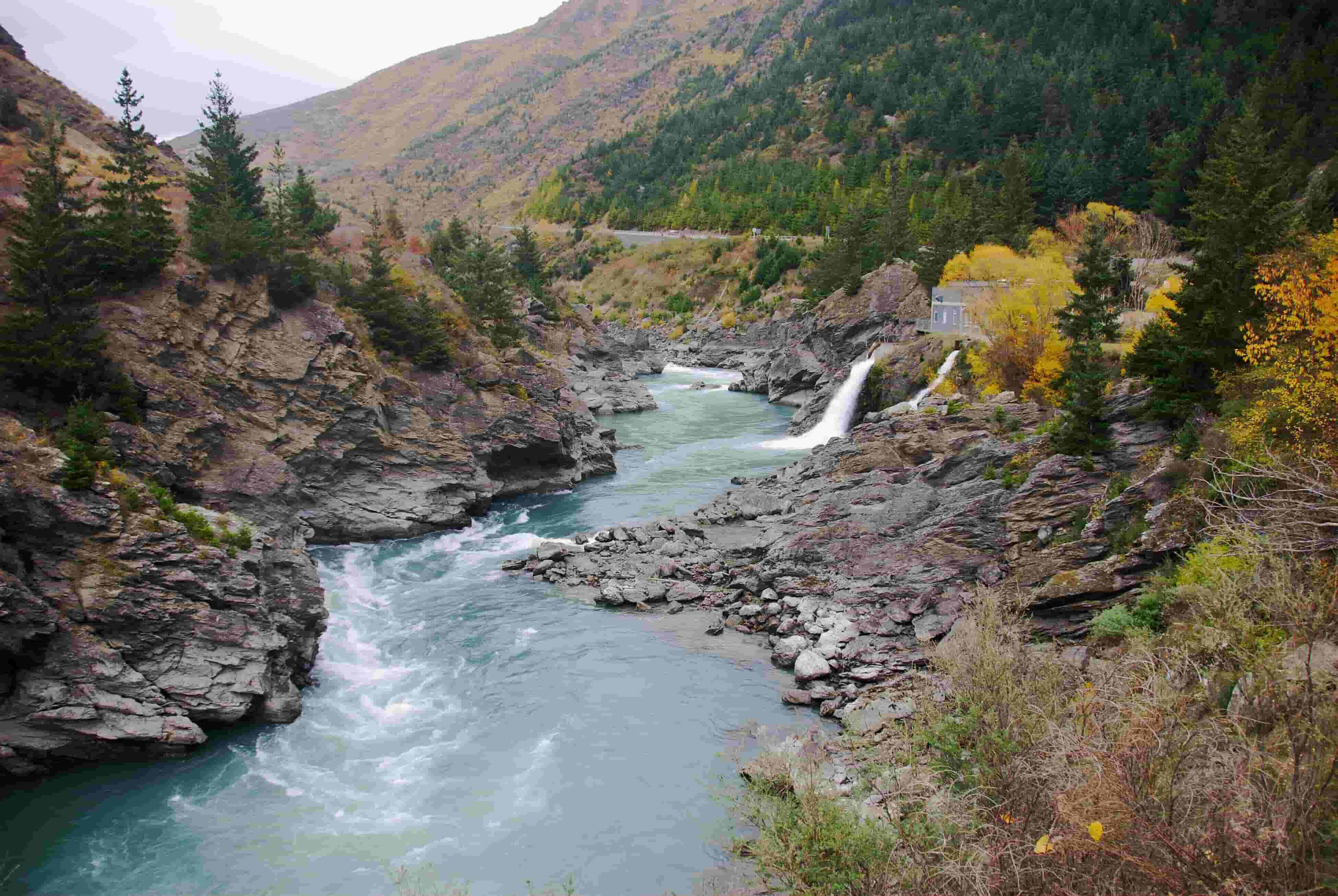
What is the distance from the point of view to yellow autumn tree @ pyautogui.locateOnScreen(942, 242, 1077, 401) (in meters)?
32.7

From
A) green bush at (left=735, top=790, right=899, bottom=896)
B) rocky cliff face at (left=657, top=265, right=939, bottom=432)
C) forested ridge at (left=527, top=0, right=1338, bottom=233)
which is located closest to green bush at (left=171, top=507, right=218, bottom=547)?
green bush at (left=735, top=790, right=899, bottom=896)

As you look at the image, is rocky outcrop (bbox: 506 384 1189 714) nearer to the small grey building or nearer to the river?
the river

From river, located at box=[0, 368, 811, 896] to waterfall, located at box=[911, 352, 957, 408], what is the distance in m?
23.2

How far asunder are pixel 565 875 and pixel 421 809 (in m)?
3.81

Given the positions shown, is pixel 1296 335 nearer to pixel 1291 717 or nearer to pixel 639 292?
pixel 1291 717

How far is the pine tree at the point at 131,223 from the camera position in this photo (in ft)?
90.5

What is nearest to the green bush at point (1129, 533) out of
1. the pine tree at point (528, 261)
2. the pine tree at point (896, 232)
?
the pine tree at point (896, 232)

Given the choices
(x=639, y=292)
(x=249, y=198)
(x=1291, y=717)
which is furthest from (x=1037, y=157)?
(x=1291, y=717)

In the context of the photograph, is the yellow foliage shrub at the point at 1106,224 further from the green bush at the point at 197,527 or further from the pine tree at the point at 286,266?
the green bush at the point at 197,527

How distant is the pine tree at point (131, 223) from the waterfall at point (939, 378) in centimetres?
3439

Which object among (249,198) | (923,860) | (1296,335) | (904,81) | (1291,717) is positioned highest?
(904,81)

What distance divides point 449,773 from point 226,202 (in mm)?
25322

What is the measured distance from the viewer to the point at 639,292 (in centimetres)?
10631

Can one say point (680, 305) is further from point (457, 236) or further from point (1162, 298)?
point (1162, 298)
